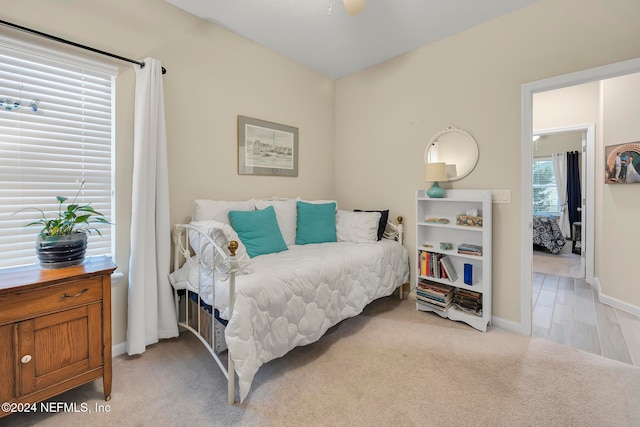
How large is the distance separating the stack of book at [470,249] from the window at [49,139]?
2809 mm

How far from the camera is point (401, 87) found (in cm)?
310

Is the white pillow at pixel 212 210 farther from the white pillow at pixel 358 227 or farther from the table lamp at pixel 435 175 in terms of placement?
the table lamp at pixel 435 175

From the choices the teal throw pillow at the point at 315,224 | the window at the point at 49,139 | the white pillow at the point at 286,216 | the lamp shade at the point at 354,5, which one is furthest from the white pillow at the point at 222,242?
the lamp shade at the point at 354,5

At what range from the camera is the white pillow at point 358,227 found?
289 cm

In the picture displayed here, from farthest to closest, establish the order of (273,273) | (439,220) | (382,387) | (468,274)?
(439,220) → (468,274) → (273,273) → (382,387)

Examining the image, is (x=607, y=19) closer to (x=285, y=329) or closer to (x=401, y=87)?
(x=401, y=87)

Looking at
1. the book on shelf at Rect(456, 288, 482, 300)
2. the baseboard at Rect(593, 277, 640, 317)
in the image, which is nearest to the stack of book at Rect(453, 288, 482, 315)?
the book on shelf at Rect(456, 288, 482, 300)

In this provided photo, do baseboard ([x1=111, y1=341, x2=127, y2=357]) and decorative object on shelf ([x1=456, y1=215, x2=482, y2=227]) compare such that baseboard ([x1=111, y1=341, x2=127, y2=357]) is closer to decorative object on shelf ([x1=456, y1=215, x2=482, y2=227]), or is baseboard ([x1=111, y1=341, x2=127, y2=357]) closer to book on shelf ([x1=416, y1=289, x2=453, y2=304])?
book on shelf ([x1=416, y1=289, x2=453, y2=304])

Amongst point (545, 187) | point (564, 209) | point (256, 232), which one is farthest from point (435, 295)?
point (545, 187)

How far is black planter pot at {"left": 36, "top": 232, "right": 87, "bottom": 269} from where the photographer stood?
5.00ft

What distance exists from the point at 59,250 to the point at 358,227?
7.41 feet

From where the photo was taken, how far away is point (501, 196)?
2.47m

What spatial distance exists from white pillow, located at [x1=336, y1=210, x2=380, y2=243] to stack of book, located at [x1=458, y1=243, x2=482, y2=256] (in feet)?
2.56

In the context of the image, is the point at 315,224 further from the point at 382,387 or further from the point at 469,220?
the point at 382,387
